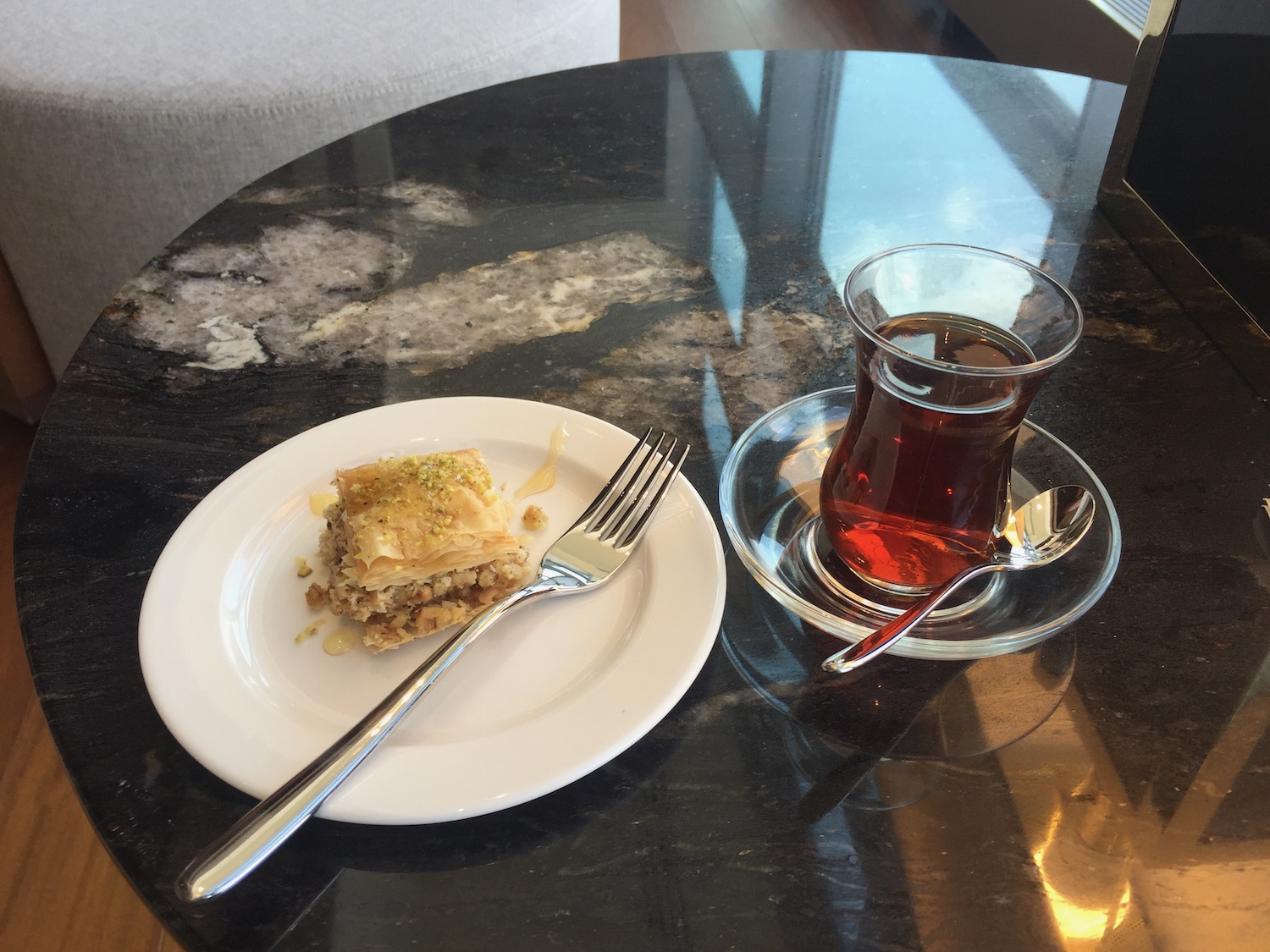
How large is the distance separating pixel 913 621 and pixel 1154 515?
23cm

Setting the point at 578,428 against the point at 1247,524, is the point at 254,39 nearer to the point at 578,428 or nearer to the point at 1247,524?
the point at 578,428

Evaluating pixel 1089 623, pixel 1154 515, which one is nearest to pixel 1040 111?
pixel 1154 515

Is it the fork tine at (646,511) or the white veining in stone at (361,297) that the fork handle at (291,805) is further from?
the white veining in stone at (361,297)

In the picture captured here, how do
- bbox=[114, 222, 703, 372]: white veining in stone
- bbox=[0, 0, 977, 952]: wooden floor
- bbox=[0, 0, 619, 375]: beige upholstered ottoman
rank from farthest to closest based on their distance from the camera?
bbox=[0, 0, 619, 375]: beige upholstered ottoman < bbox=[0, 0, 977, 952]: wooden floor < bbox=[114, 222, 703, 372]: white veining in stone

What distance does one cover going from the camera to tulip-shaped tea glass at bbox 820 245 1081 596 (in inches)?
20.4

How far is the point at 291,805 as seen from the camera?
43 cm

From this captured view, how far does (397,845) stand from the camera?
456 mm

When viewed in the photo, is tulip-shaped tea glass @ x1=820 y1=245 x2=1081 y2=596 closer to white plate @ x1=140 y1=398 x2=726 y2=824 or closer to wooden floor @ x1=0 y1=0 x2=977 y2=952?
white plate @ x1=140 y1=398 x2=726 y2=824

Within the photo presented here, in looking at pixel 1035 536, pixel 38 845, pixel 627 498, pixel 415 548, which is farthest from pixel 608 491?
pixel 38 845

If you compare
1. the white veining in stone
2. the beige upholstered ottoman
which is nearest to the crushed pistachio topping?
the white veining in stone

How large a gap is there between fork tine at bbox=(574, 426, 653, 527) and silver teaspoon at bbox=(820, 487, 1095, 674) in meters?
0.15

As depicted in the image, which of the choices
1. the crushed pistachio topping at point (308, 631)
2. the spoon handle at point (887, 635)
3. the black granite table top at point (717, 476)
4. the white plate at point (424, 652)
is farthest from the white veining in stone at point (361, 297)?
the spoon handle at point (887, 635)

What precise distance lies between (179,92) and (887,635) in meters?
1.05

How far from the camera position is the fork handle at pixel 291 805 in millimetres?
404
